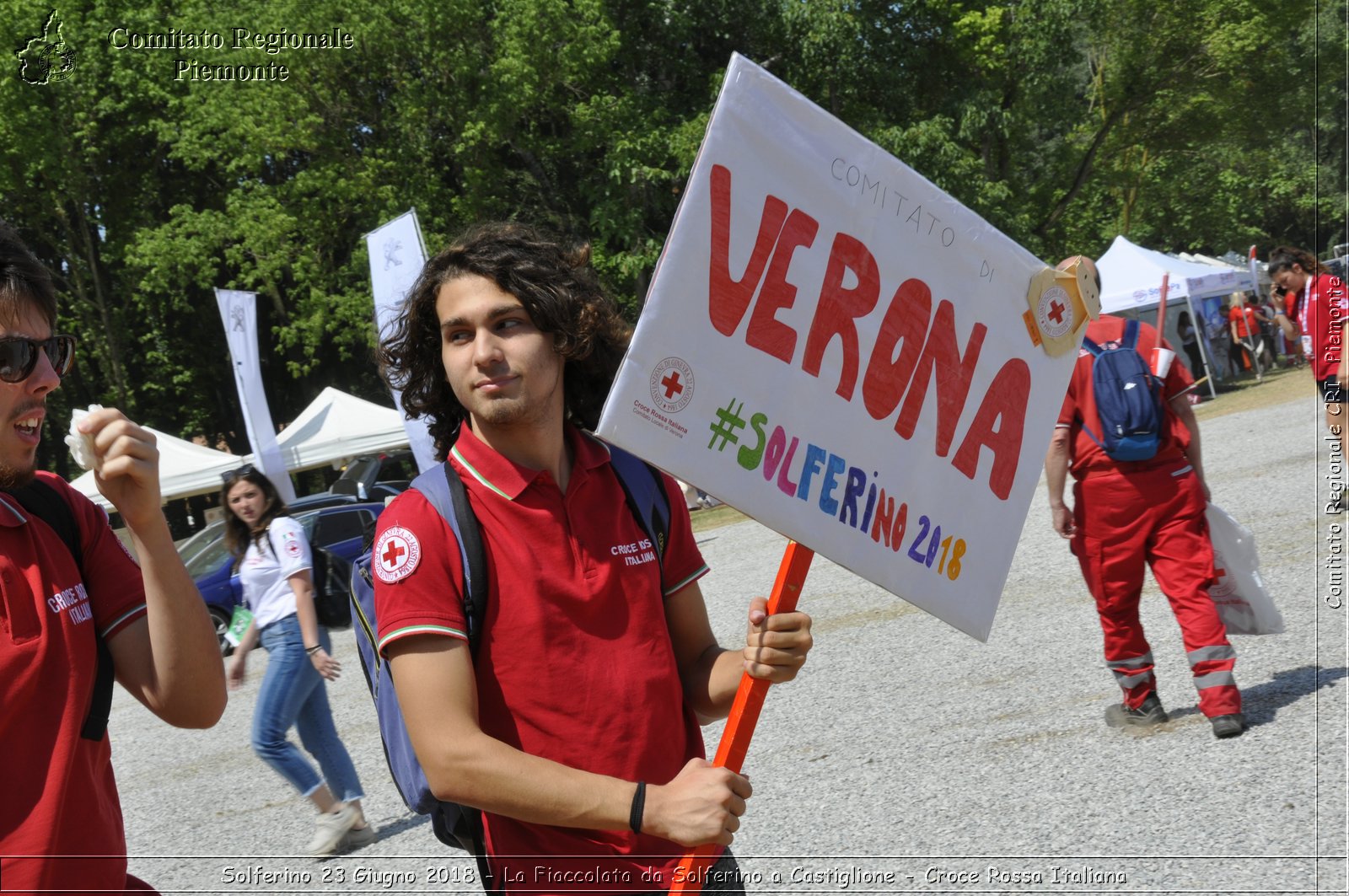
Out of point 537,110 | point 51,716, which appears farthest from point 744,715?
point 537,110

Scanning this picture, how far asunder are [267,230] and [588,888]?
24442 mm

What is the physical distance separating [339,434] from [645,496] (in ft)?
72.4

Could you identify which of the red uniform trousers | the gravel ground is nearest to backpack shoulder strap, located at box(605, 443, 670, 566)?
the gravel ground

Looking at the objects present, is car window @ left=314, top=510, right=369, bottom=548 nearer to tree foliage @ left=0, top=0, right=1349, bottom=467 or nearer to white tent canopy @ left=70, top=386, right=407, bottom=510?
white tent canopy @ left=70, top=386, right=407, bottom=510

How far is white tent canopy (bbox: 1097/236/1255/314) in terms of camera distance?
22078mm

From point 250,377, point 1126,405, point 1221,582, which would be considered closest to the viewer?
point 1126,405

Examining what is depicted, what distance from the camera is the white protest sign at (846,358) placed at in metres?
1.92

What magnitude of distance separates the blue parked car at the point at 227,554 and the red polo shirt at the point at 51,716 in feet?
37.0

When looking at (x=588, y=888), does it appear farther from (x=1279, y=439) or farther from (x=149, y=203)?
(x=149, y=203)

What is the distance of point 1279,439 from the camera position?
573 inches

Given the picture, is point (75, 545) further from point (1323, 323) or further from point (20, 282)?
point (1323, 323)

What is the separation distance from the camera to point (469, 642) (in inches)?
77.6

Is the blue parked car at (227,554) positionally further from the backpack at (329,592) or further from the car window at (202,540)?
the backpack at (329,592)

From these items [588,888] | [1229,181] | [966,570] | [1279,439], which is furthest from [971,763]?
[1229,181]
